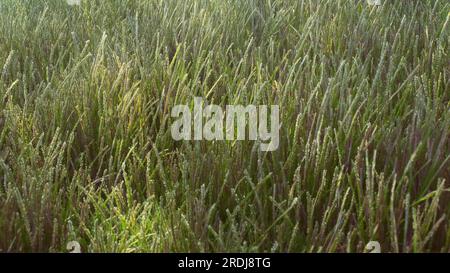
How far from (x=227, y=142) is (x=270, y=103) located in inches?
8.6

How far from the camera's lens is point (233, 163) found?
1415mm

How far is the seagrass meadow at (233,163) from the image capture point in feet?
3.92

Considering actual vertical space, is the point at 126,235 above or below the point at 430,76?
below

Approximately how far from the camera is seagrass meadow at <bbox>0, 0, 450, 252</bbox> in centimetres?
120

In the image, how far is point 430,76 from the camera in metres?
1.97

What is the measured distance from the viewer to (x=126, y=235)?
1.21 meters

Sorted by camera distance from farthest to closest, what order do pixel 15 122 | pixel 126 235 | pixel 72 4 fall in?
pixel 72 4 < pixel 15 122 < pixel 126 235

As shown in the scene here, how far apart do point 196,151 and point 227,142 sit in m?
0.07
